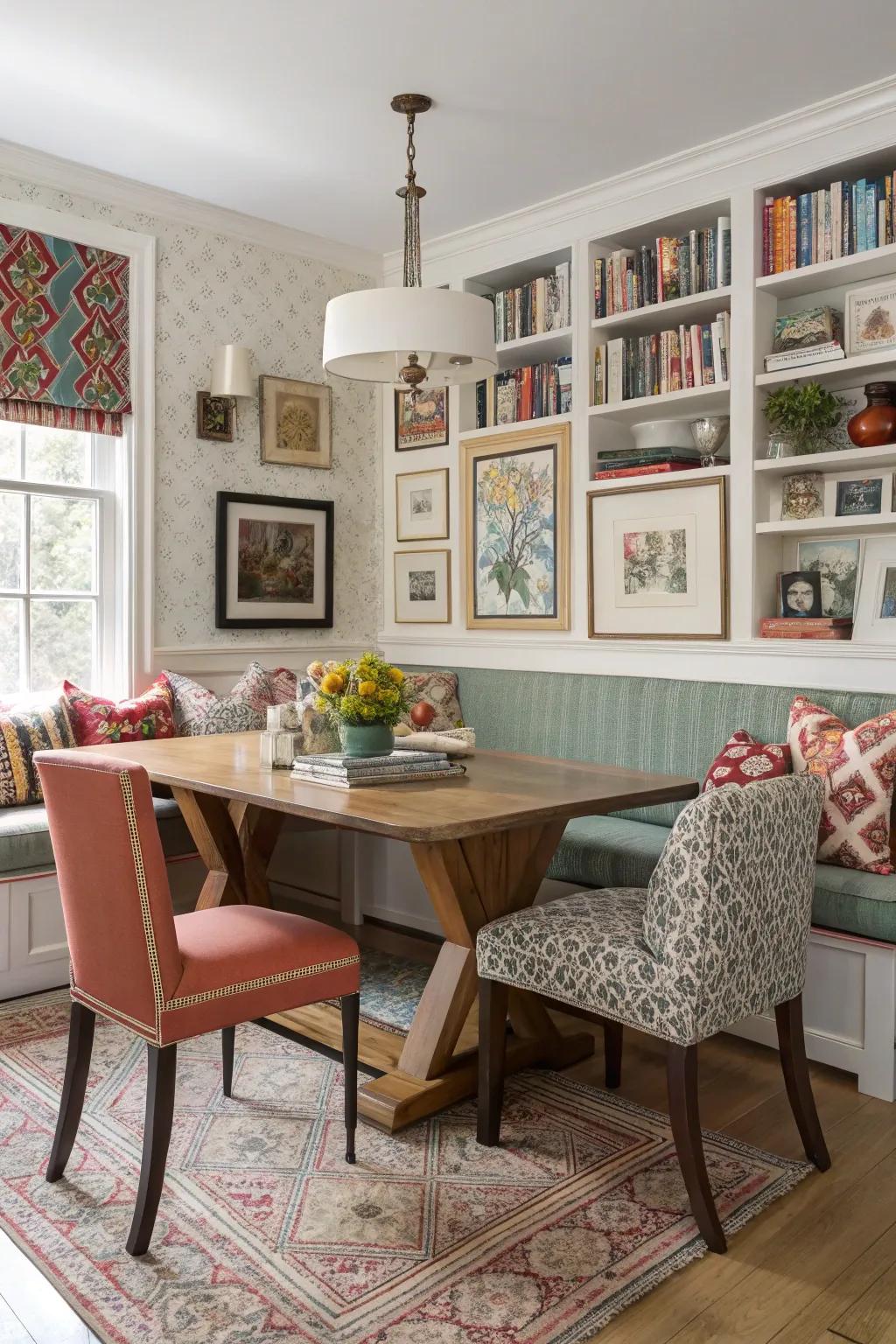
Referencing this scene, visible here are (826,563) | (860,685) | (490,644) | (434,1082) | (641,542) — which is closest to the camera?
(434,1082)

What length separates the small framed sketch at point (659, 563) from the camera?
3.72 m

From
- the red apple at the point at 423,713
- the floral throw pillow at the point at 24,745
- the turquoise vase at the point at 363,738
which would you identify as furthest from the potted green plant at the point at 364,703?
the floral throw pillow at the point at 24,745

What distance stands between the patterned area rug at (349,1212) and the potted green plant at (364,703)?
2.81 feet

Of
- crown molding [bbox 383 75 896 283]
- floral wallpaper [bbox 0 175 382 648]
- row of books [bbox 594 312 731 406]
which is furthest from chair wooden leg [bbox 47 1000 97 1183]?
crown molding [bbox 383 75 896 283]

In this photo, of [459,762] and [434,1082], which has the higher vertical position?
[459,762]

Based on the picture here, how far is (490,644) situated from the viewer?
4488 millimetres

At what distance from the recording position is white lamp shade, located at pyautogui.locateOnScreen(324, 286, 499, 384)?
2680 millimetres

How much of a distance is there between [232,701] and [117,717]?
1.33ft

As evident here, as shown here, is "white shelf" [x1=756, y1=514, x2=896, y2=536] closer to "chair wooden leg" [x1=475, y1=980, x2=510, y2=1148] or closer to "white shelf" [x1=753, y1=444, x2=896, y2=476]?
"white shelf" [x1=753, y1=444, x2=896, y2=476]

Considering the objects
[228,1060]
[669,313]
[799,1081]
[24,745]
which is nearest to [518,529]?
[669,313]

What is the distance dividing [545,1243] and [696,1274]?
0.27m

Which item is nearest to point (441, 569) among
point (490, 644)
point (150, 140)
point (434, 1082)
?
point (490, 644)

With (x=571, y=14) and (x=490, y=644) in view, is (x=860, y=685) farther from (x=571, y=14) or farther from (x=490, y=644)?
(x=571, y=14)

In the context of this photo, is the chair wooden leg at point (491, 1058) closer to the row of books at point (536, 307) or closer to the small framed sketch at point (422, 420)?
the row of books at point (536, 307)
